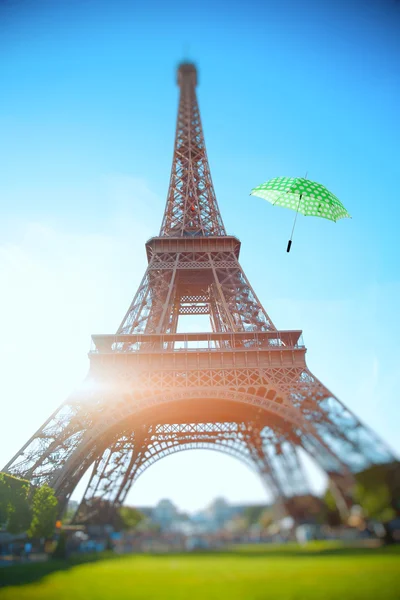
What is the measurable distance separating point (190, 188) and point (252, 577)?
34.7m

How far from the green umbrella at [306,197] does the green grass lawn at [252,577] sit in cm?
833

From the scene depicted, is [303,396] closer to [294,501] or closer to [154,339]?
[154,339]

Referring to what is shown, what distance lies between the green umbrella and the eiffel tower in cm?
761

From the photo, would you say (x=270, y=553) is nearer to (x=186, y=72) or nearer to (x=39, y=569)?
(x=39, y=569)

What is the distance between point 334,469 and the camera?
322 inches

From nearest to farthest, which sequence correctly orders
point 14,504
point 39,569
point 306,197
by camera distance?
point 39,569 < point 306,197 < point 14,504

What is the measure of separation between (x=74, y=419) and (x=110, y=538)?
15.5 metres

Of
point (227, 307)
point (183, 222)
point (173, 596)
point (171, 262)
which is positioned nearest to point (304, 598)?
point (173, 596)

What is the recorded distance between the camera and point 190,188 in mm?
37531

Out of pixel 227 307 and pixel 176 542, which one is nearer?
pixel 176 542

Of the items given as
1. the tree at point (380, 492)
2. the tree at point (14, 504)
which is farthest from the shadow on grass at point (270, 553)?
the tree at point (14, 504)

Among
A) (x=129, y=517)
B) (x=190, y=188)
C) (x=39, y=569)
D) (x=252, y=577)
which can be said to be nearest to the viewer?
(x=252, y=577)

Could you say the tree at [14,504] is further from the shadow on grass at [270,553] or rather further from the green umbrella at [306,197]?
the green umbrella at [306,197]

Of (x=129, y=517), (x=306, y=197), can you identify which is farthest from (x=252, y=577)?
(x=306, y=197)
